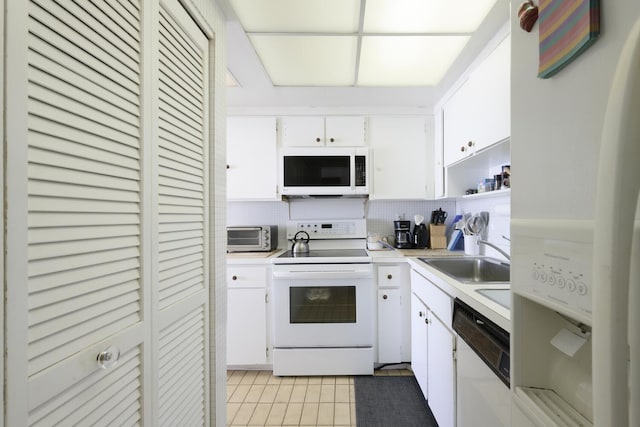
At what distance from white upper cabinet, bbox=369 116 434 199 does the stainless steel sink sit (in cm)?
68

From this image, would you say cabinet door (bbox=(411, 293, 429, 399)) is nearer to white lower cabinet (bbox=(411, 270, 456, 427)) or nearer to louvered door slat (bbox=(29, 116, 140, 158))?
white lower cabinet (bbox=(411, 270, 456, 427))

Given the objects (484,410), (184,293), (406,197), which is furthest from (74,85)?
(406,197)

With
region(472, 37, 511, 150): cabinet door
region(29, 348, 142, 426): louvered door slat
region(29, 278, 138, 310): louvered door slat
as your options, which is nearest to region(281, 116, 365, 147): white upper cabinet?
region(472, 37, 511, 150): cabinet door

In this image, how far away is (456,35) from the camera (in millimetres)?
1539

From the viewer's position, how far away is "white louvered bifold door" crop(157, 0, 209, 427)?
3.09 ft

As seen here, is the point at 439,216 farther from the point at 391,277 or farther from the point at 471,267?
the point at 391,277

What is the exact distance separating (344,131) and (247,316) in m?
1.72

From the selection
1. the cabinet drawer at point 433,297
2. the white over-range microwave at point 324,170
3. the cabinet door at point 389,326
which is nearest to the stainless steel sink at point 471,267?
the cabinet drawer at point 433,297

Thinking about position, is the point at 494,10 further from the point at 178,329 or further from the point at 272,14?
the point at 178,329

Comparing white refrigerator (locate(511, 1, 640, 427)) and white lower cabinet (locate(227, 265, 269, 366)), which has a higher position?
white refrigerator (locate(511, 1, 640, 427))

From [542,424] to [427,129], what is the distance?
92.6 inches

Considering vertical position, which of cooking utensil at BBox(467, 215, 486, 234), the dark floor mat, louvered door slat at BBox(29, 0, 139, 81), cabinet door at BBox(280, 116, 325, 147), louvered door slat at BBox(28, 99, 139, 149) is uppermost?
cabinet door at BBox(280, 116, 325, 147)

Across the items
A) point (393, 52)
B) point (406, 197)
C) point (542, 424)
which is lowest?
point (542, 424)

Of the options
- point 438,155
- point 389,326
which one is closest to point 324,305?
point 389,326
